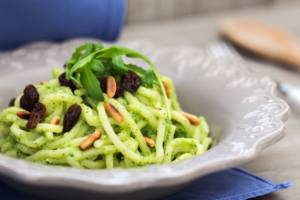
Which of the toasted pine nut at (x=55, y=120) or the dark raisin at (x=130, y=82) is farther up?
the dark raisin at (x=130, y=82)

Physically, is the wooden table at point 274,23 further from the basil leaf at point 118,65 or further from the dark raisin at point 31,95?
the dark raisin at point 31,95

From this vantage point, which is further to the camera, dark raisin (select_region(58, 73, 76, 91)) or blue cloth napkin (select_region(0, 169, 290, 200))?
dark raisin (select_region(58, 73, 76, 91))

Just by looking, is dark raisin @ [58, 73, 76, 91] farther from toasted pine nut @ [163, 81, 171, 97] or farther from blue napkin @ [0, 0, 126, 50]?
blue napkin @ [0, 0, 126, 50]

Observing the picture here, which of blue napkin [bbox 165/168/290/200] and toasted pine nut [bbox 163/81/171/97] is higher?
toasted pine nut [bbox 163/81/171/97]

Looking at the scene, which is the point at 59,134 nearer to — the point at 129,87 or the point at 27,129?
the point at 27,129

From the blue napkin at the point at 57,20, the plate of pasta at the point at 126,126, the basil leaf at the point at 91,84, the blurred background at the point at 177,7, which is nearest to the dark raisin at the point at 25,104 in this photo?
the plate of pasta at the point at 126,126

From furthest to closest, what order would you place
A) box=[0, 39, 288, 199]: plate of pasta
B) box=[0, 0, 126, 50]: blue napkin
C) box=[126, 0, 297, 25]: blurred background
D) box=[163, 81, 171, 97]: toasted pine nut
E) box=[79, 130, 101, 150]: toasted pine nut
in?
box=[126, 0, 297, 25]: blurred background → box=[0, 0, 126, 50]: blue napkin → box=[163, 81, 171, 97]: toasted pine nut → box=[79, 130, 101, 150]: toasted pine nut → box=[0, 39, 288, 199]: plate of pasta

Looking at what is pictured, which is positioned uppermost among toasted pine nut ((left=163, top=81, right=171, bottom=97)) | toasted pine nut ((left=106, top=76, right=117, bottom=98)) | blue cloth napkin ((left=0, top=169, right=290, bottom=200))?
toasted pine nut ((left=106, top=76, right=117, bottom=98))

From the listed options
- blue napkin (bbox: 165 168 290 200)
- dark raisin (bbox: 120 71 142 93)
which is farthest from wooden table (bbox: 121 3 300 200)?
dark raisin (bbox: 120 71 142 93)

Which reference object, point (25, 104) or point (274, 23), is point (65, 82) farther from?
point (274, 23)
